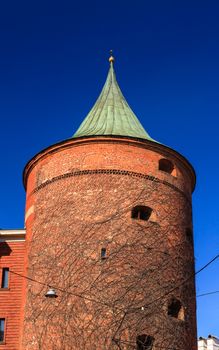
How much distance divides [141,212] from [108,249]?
6.42 ft

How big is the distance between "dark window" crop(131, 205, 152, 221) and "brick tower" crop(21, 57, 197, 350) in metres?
0.03

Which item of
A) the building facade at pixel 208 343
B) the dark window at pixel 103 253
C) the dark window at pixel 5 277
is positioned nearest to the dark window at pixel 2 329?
the dark window at pixel 5 277

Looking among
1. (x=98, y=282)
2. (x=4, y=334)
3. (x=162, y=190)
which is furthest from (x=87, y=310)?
(x=162, y=190)

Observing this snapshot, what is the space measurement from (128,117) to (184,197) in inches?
154

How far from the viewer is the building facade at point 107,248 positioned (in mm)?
17016

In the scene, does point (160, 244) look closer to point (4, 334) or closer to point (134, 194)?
point (134, 194)

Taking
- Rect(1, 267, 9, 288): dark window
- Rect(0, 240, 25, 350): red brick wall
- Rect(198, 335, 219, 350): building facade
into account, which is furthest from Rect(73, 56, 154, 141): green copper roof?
Rect(198, 335, 219, 350): building facade

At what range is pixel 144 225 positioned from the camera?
18391 millimetres

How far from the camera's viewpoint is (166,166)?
66.7ft

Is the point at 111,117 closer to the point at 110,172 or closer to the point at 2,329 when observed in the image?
the point at 110,172

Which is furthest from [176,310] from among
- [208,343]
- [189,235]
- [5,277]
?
[208,343]

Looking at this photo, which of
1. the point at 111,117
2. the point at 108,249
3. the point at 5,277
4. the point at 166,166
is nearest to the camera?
the point at 108,249

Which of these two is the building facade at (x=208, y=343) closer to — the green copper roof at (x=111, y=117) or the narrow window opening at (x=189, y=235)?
the narrow window opening at (x=189, y=235)

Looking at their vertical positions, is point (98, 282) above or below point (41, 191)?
below
